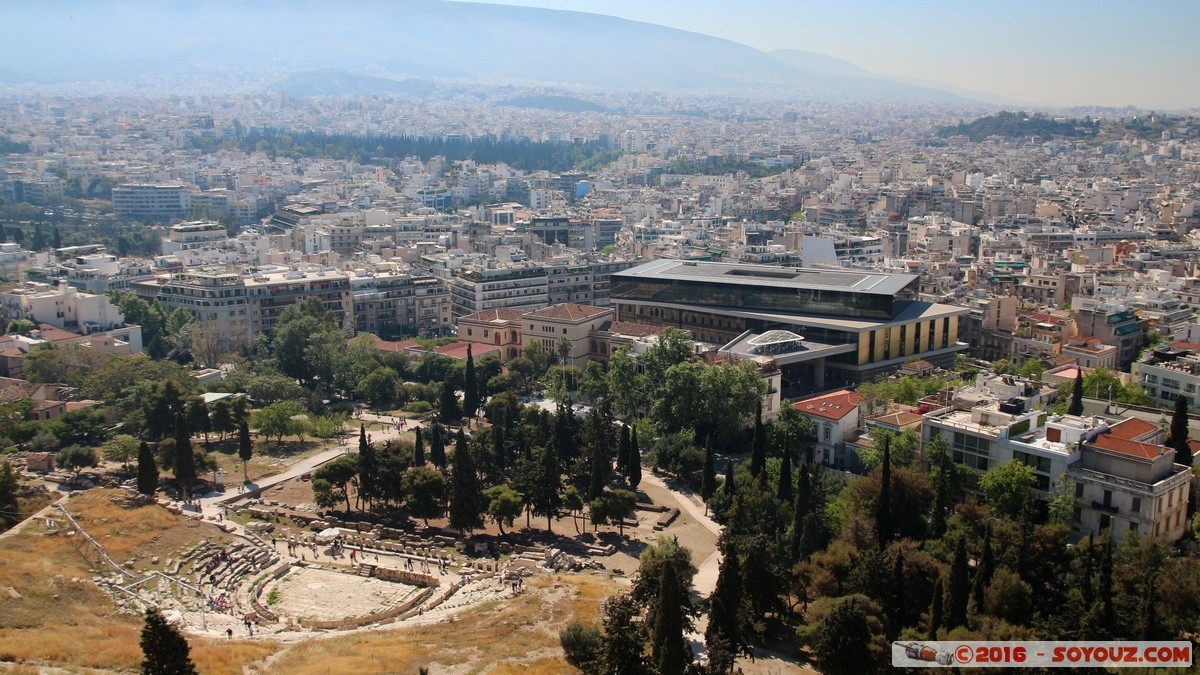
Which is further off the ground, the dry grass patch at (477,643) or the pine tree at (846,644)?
the pine tree at (846,644)

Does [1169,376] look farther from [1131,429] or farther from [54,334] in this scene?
[54,334]

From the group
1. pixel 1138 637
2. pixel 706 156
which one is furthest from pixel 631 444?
pixel 706 156

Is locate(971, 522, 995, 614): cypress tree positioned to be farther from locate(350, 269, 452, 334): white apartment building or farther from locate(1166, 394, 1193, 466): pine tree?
locate(350, 269, 452, 334): white apartment building

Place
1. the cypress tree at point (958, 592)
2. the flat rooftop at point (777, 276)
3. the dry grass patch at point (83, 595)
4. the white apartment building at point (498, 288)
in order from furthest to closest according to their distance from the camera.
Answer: the white apartment building at point (498, 288), the flat rooftop at point (777, 276), the cypress tree at point (958, 592), the dry grass patch at point (83, 595)

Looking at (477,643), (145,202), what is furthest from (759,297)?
(145,202)

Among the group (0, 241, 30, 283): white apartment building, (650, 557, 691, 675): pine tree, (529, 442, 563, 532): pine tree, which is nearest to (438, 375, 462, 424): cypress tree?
(529, 442, 563, 532): pine tree

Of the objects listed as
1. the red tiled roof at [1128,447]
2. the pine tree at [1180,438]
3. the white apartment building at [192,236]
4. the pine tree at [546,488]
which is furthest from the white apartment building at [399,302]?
the red tiled roof at [1128,447]

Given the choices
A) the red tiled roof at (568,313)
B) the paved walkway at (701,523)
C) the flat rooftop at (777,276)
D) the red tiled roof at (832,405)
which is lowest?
the paved walkway at (701,523)

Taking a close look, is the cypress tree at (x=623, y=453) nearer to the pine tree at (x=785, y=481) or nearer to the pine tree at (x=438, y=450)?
the pine tree at (x=438, y=450)
